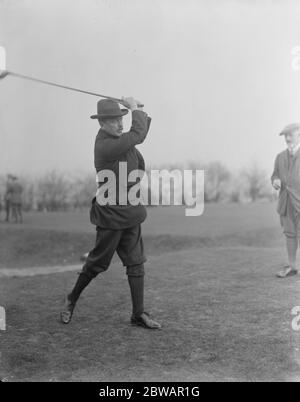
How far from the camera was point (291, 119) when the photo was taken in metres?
4.22

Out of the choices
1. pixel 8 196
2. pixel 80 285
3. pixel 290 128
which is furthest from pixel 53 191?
pixel 290 128

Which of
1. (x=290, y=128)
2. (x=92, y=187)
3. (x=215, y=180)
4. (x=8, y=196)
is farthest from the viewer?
(x=8, y=196)

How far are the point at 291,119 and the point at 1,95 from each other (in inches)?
96.8

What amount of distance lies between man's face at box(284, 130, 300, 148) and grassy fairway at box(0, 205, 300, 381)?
2.20 feet

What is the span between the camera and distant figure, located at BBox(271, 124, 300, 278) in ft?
14.6

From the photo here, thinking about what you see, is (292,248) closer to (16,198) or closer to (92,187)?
(92,187)

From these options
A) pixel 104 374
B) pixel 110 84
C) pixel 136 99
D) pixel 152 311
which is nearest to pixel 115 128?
pixel 136 99

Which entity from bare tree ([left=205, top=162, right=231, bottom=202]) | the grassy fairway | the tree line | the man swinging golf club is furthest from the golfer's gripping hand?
the grassy fairway

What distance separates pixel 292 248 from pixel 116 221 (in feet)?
4.99

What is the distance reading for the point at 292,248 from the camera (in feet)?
14.9

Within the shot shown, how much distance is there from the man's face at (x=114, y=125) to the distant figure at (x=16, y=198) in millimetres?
1735

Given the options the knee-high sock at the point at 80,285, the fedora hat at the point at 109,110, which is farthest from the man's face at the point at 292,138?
the knee-high sock at the point at 80,285

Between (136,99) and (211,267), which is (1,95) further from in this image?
(211,267)

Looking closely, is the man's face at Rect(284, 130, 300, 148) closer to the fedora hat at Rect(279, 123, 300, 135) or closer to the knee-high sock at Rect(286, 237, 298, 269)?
the fedora hat at Rect(279, 123, 300, 135)
